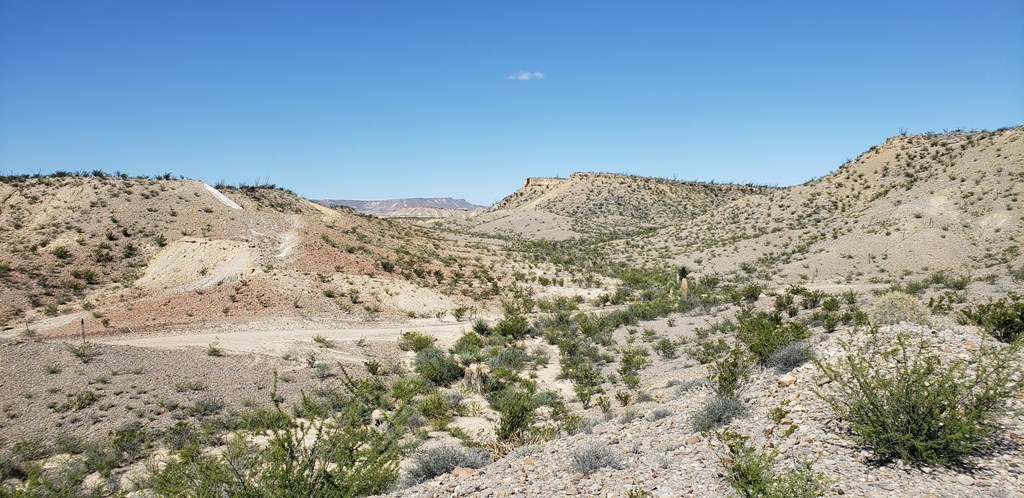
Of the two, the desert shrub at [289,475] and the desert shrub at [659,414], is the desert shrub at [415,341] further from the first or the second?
the desert shrub at [289,475]

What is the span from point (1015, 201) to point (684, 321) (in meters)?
26.4

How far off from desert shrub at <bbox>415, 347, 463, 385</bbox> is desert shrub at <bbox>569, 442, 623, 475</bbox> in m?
8.74

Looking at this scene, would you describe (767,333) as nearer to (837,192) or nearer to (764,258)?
(764,258)

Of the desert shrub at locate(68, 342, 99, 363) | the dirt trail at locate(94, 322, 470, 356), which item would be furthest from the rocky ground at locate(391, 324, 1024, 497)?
the desert shrub at locate(68, 342, 99, 363)

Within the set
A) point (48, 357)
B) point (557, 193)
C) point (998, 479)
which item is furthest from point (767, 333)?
point (557, 193)

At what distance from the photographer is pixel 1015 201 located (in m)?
30.8

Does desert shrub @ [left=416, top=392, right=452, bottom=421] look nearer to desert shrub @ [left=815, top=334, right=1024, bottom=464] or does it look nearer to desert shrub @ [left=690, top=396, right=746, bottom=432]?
desert shrub @ [left=690, top=396, right=746, bottom=432]

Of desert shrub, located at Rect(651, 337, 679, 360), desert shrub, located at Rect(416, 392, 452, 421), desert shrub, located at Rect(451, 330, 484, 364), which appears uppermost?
desert shrub, located at Rect(651, 337, 679, 360)

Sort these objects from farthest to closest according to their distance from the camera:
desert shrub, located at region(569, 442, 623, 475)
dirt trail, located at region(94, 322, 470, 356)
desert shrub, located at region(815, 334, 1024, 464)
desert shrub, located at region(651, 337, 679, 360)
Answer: dirt trail, located at region(94, 322, 470, 356) → desert shrub, located at region(651, 337, 679, 360) → desert shrub, located at region(569, 442, 623, 475) → desert shrub, located at region(815, 334, 1024, 464)

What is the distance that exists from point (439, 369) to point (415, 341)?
3.56 metres

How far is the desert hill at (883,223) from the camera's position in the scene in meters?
28.4

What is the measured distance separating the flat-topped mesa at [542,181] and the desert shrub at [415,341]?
79.0 meters

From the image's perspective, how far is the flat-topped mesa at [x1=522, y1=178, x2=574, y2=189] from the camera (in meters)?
97.9

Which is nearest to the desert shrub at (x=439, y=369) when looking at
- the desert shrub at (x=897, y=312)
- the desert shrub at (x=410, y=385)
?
the desert shrub at (x=410, y=385)
